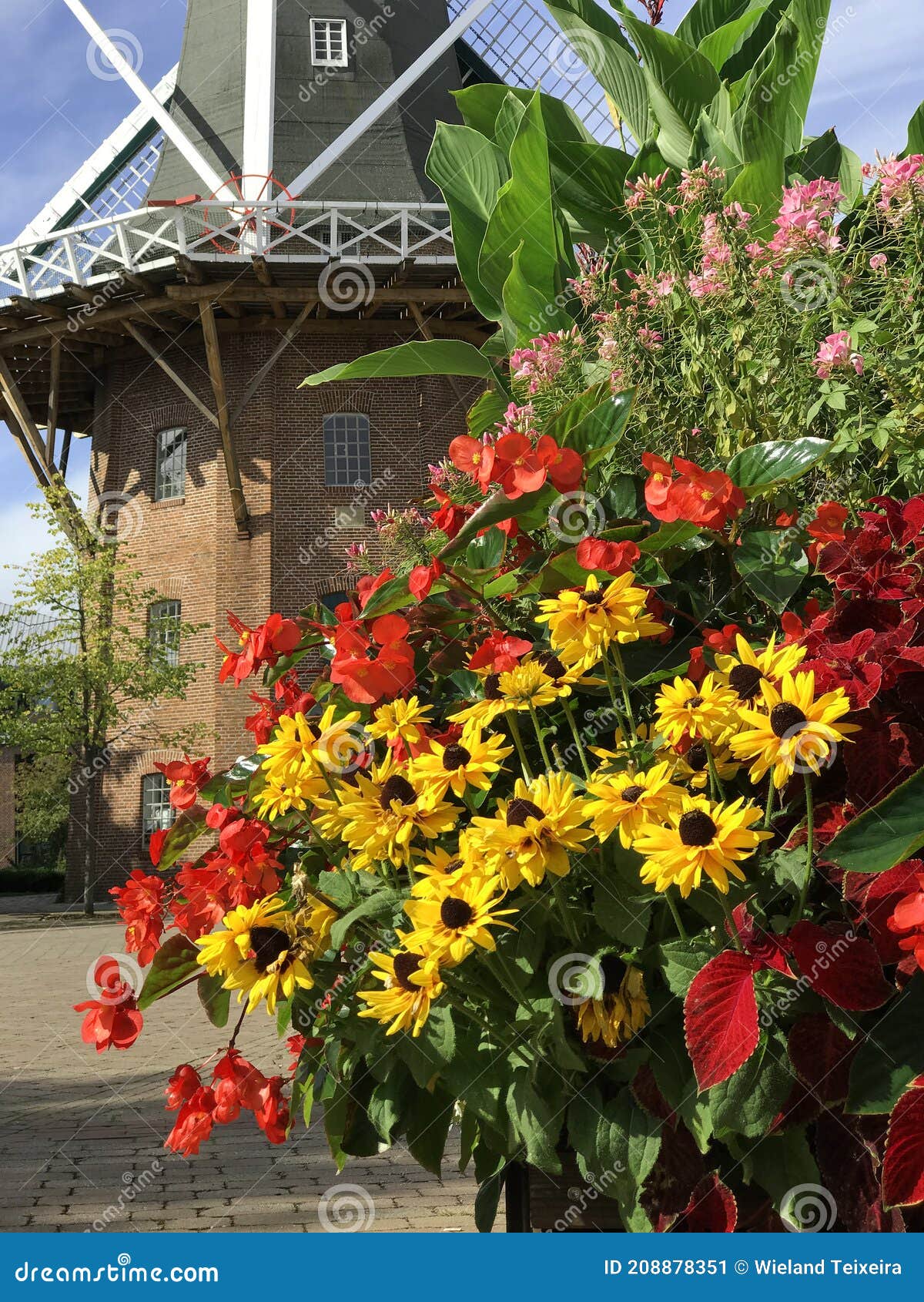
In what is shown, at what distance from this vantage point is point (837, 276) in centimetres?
166

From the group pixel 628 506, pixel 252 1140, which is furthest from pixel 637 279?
pixel 252 1140

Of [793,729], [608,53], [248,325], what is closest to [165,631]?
[248,325]

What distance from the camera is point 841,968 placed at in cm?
106

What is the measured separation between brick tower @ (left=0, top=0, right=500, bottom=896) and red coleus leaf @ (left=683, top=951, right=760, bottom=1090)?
16.7 metres

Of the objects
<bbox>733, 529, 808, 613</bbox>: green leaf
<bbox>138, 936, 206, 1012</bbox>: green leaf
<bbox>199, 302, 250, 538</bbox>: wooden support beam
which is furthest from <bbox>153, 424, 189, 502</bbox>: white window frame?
<bbox>733, 529, 808, 613</bbox>: green leaf

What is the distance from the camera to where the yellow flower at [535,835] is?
1.13 metres

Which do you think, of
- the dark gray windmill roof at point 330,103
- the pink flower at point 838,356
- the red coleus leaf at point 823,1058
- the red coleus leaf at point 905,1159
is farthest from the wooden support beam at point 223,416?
the red coleus leaf at point 905,1159

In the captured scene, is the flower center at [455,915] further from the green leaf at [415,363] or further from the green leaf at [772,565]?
the green leaf at [415,363]

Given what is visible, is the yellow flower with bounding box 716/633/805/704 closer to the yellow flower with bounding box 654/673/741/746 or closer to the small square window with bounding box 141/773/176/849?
the yellow flower with bounding box 654/673/741/746

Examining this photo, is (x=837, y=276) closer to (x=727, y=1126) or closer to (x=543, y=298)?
(x=543, y=298)

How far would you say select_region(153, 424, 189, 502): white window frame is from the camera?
822 inches

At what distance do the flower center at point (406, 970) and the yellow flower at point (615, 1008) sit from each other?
0.19 metres

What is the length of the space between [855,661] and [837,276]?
76 cm

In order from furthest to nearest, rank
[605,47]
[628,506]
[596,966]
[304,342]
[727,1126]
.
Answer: [304,342] < [605,47] < [628,506] < [596,966] < [727,1126]
